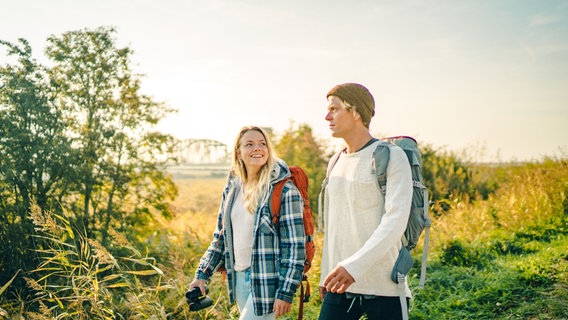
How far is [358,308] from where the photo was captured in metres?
2.71

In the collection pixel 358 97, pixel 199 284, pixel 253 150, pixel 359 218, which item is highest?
pixel 358 97

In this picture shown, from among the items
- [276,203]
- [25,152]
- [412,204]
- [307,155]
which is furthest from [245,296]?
[307,155]

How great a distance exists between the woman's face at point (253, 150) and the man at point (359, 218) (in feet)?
1.58

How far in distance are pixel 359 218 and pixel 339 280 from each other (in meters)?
0.42

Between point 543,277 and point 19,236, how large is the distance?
6495 millimetres

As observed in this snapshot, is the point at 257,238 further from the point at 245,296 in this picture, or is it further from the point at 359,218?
the point at 359,218

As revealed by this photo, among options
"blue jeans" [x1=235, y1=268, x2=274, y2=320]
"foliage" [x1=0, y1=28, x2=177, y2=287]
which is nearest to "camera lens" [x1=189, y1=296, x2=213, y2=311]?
"blue jeans" [x1=235, y1=268, x2=274, y2=320]

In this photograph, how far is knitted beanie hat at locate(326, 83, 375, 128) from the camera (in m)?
2.68

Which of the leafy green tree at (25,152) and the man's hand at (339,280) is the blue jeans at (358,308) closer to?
the man's hand at (339,280)

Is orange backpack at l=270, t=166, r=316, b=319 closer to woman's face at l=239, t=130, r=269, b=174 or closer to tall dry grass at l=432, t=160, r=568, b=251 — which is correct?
woman's face at l=239, t=130, r=269, b=174

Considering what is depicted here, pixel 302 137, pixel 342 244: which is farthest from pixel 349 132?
pixel 302 137

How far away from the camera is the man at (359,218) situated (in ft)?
7.57

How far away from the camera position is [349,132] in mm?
2705

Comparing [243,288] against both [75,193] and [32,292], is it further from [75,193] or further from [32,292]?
[75,193]
